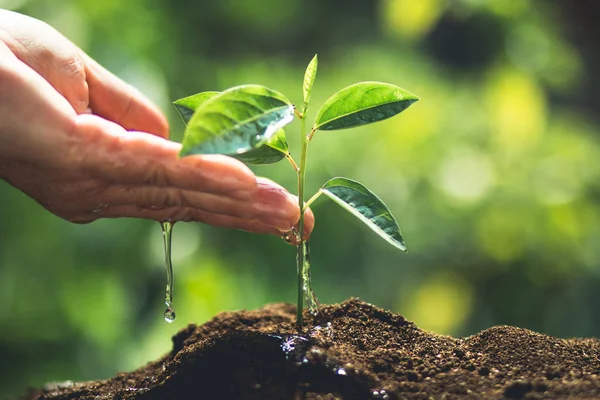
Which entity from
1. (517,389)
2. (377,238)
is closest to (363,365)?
(517,389)

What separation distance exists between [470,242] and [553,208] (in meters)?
0.34

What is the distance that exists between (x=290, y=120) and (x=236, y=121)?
3.7 inches

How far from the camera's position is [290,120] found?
0.96m

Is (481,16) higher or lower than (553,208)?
higher

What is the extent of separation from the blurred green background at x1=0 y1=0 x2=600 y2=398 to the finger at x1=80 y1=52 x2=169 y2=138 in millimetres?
1251

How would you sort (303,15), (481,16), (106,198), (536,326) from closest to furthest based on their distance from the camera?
(106,198)
(536,326)
(481,16)
(303,15)

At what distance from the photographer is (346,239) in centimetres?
270

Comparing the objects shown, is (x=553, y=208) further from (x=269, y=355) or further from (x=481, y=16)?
(x=269, y=355)

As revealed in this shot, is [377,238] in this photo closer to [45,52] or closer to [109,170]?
[45,52]

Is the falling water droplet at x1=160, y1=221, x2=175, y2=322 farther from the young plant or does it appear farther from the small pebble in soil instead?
the small pebble in soil

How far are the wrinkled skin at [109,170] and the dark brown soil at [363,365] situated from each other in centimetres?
18

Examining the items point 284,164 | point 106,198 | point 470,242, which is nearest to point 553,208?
point 470,242

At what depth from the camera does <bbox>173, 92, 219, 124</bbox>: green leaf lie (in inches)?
42.0

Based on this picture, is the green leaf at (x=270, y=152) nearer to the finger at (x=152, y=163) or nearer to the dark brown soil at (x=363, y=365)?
the finger at (x=152, y=163)
